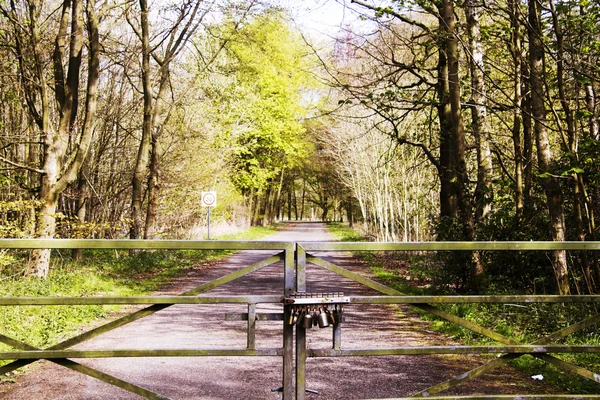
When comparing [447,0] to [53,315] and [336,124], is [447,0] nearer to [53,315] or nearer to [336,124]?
[53,315]

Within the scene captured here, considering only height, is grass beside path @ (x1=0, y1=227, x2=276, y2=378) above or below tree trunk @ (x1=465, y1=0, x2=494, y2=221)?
below

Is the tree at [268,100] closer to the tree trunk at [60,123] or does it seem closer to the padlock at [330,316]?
the tree trunk at [60,123]

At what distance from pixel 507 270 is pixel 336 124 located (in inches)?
600

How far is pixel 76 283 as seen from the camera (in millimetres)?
11891

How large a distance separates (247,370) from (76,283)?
23.2 ft

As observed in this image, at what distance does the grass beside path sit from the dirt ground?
26.5 inches

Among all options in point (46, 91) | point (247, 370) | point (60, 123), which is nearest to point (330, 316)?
point (247, 370)

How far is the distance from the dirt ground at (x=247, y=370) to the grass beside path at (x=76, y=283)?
67cm

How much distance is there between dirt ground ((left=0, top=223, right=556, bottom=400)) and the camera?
5.27m

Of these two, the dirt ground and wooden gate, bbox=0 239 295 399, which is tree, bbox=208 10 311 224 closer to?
the dirt ground

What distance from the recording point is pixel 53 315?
28.3 ft

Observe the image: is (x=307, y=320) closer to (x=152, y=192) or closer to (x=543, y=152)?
(x=543, y=152)

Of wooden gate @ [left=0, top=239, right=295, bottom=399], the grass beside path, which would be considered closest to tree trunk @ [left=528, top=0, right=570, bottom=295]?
wooden gate @ [left=0, top=239, right=295, bottom=399]

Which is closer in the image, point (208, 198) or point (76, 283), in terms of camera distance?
point (76, 283)
